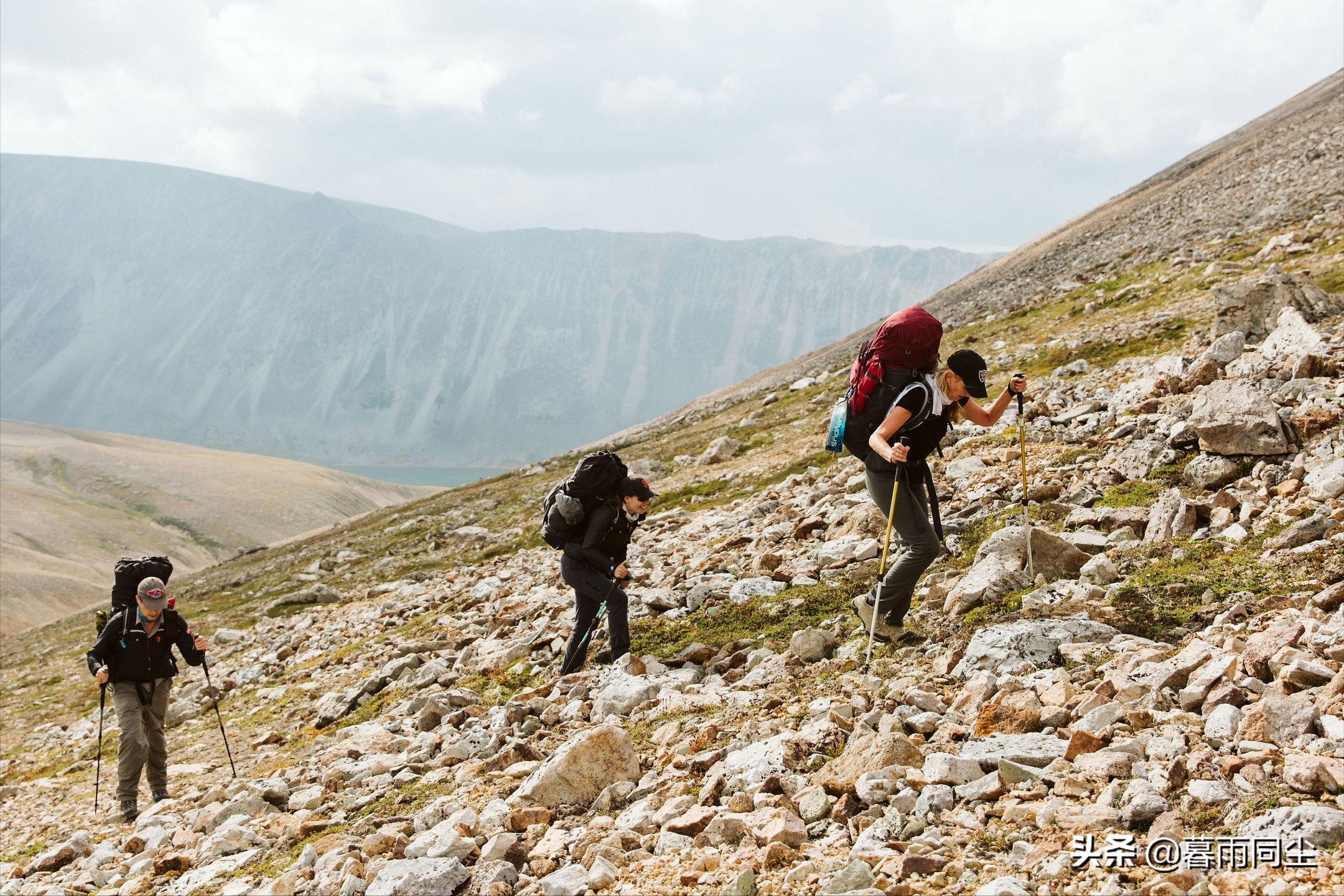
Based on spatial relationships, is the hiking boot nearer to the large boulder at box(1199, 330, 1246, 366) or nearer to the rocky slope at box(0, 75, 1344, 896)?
the rocky slope at box(0, 75, 1344, 896)

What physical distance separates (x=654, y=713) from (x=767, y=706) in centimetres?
127

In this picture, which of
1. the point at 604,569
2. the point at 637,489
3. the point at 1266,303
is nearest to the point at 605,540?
the point at 604,569

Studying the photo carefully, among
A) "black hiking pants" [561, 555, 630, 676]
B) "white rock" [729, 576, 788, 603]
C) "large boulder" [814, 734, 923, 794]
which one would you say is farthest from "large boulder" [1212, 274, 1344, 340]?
"large boulder" [814, 734, 923, 794]

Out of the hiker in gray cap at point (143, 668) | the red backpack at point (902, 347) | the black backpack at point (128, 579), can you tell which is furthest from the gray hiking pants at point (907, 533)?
the black backpack at point (128, 579)

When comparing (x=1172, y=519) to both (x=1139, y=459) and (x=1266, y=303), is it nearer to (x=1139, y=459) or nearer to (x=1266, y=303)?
(x=1139, y=459)

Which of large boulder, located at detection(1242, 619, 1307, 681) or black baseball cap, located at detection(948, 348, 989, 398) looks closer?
large boulder, located at detection(1242, 619, 1307, 681)

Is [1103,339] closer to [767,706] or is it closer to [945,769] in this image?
[767,706]

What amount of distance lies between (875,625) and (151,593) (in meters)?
9.75

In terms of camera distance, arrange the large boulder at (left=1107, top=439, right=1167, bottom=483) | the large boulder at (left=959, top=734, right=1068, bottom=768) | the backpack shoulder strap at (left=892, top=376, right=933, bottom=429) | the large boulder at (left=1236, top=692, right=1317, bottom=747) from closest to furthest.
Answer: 1. the large boulder at (left=1236, top=692, right=1317, bottom=747)
2. the large boulder at (left=959, top=734, right=1068, bottom=768)
3. the backpack shoulder strap at (left=892, top=376, right=933, bottom=429)
4. the large boulder at (left=1107, top=439, right=1167, bottom=483)

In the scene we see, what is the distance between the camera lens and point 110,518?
162000mm

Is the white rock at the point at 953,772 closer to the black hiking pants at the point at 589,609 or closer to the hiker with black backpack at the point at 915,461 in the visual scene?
the hiker with black backpack at the point at 915,461

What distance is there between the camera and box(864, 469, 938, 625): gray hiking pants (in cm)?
869

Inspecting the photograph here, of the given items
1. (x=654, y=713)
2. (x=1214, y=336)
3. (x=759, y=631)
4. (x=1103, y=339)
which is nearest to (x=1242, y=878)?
(x=654, y=713)

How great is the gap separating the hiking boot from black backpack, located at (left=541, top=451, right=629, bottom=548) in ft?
10.6
